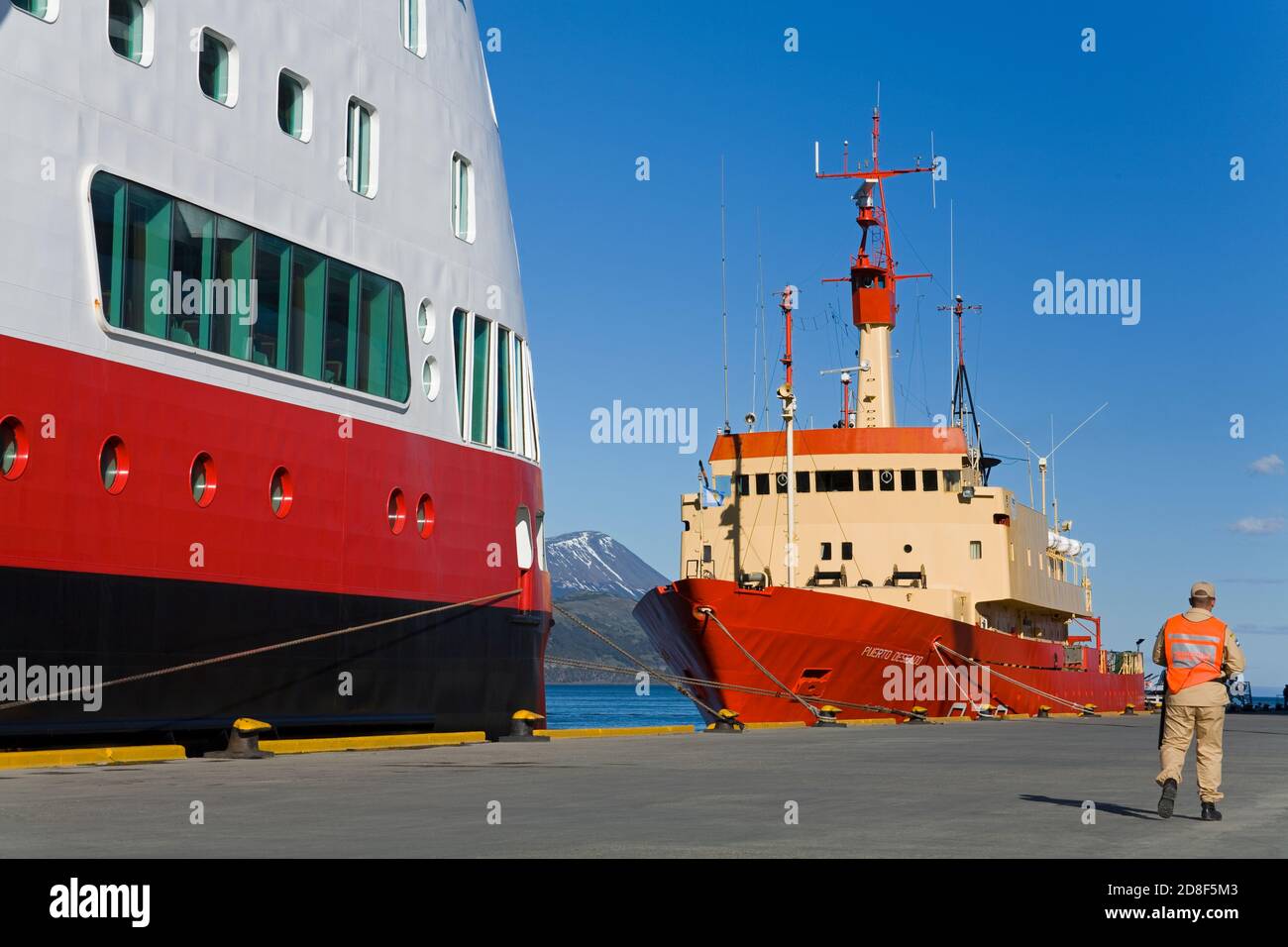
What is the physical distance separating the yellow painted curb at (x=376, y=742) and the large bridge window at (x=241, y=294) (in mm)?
4202

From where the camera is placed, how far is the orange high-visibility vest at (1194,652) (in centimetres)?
1052

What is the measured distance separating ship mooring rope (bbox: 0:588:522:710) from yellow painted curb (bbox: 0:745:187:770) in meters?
0.51

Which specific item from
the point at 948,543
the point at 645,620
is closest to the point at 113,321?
the point at 645,620

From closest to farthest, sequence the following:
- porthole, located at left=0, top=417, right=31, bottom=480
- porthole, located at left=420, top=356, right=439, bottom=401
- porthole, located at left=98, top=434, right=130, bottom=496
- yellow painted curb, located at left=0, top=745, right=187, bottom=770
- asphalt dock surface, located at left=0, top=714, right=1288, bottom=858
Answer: asphalt dock surface, located at left=0, top=714, right=1288, bottom=858
yellow painted curb, located at left=0, top=745, right=187, bottom=770
porthole, located at left=0, top=417, right=31, bottom=480
porthole, located at left=98, top=434, right=130, bottom=496
porthole, located at left=420, top=356, right=439, bottom=401

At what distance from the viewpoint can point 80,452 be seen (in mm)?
14000

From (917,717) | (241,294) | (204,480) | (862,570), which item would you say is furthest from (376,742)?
(862,570)

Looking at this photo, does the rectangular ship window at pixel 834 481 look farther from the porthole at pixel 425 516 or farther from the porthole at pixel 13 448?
the porthole at pixel 13 448

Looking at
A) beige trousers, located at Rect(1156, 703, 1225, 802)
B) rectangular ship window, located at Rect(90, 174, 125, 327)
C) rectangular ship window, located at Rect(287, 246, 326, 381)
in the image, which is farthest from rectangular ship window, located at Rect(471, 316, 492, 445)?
beige trousers, located at Rect(1156, 703, 1225, 802)

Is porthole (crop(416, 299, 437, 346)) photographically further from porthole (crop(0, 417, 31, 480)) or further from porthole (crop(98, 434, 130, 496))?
porthole (crop(0, 417, 31, 480))

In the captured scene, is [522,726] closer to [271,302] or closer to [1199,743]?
[271,302]

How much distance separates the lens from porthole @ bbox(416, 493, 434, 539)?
19641 mm

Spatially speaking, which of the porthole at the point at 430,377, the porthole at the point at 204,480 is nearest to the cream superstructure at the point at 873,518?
the porthole at the point at 430,377

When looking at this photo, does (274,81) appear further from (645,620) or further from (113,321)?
(645,620)

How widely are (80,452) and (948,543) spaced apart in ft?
99.7
